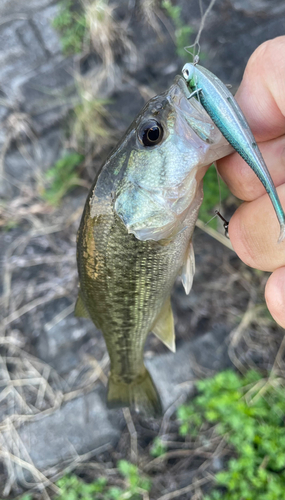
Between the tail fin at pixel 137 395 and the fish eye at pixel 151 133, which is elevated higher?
the fish eye at pixel 151 133

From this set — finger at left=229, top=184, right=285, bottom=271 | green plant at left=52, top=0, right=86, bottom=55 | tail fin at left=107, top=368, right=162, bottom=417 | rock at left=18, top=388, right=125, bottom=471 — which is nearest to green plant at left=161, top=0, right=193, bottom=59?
green plant at left=52, top=0, right=86, bottom=55

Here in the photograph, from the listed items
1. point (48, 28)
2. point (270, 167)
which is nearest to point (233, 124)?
point (270, 167)

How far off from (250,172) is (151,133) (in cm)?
40

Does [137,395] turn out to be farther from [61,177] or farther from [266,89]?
[61,177]

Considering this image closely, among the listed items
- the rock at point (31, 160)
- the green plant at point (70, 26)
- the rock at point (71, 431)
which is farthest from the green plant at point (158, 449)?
the green plant at point (70, 26)

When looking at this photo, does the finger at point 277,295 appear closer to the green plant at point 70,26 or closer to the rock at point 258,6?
the rock at point 258,6

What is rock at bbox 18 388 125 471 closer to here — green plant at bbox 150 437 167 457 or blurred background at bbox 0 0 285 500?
blurred background at bbox 0 0 285 500

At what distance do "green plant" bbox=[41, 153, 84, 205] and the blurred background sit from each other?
0.04ft

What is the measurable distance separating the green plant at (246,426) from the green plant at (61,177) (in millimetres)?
2095

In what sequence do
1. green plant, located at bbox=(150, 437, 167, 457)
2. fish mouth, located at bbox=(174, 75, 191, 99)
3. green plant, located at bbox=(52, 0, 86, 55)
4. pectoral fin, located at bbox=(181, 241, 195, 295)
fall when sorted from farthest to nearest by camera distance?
green plant, located at bbox=(52, 0, 86, 55) → green plant, located at bbox=(150, 437, 167, 457) → pectoral fin, located at bbox=(181, 241, 195, 295) → fish mouth, located at bbox=(174, 75, 191, 99)

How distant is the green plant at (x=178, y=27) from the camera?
228 centimetres

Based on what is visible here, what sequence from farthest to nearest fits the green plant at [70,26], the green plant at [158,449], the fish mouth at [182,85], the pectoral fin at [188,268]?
1. the green plant at [70,26]
2. the green plant at [158,449]
3. the pectoral fin at [188,268]
4. the fish mouth at [182,85]

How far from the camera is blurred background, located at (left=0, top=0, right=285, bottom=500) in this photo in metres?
2.25

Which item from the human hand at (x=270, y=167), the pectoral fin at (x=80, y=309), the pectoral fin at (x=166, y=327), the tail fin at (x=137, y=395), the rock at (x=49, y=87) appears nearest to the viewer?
the human hand at (x=270, y=167)
